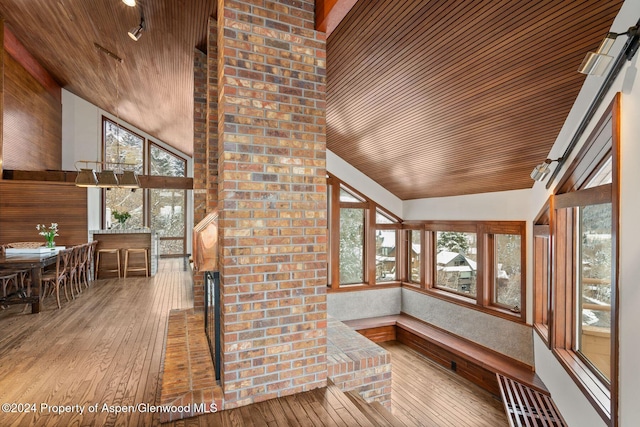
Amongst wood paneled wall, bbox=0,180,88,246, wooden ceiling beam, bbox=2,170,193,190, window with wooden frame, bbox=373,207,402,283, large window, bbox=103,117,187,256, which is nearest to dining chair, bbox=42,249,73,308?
wood paneled wall, bbox=0,180,88,246

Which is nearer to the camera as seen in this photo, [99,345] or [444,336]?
[99,345]

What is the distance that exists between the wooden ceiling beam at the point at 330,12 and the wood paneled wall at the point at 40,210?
678cm

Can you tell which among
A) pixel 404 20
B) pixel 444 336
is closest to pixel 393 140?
pixel 404 20

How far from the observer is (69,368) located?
2.87 m

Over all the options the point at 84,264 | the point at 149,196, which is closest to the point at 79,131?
the point at 149,196

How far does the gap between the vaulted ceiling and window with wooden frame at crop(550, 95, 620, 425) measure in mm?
594

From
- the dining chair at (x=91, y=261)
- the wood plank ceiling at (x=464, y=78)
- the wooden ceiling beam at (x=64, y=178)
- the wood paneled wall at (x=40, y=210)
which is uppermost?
the wood plank ceiling at (x=464, y=78)

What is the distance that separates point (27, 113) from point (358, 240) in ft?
22.9

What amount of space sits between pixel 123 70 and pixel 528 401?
7.23 metres

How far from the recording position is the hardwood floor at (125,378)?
2.07 m

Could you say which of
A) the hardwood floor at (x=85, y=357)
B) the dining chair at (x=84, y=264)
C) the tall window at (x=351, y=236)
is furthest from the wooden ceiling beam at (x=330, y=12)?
the dining chair at (x=84, y=264)

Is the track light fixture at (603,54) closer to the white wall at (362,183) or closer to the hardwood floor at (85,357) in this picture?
the hardwood floor at (85,357)

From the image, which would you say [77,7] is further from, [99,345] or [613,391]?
[613,391]

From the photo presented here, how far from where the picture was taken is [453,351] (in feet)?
16.3
